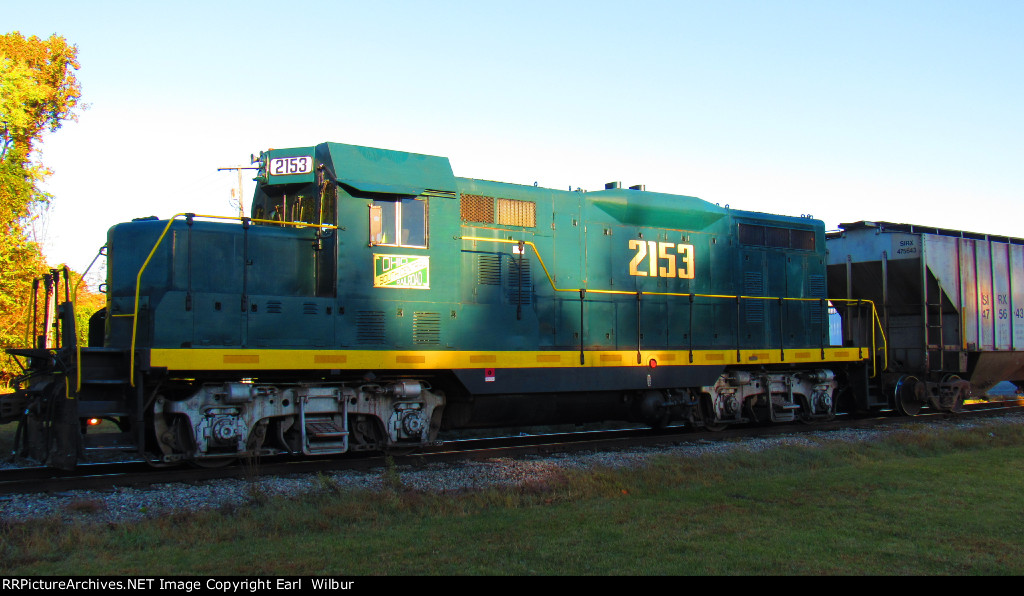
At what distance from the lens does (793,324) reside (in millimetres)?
13617

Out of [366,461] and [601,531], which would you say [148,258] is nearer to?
[366,461]

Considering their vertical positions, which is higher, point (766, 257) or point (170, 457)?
point (766, 257)

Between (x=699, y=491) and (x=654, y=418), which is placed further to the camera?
(x=654, y=418)

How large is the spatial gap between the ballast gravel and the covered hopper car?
61 cm

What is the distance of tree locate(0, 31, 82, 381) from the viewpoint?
62.8 ft

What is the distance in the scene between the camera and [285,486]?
7984 mm

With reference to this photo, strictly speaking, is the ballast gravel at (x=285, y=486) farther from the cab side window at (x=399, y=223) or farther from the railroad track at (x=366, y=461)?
the cab side window at (x=399, y=223)

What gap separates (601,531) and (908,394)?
11914mm

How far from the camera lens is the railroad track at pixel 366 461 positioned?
798 centimetres

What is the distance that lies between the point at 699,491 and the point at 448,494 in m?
2.53

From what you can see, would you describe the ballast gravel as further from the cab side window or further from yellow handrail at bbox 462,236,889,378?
the cab side window

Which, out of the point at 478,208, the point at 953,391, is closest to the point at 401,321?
the point at 478,208

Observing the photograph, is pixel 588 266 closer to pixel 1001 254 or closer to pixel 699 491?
pixel 699 491

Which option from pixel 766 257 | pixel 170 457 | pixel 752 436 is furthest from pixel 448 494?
pixel 766 257
